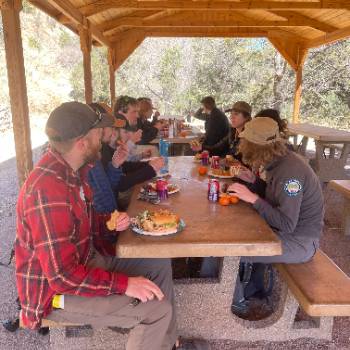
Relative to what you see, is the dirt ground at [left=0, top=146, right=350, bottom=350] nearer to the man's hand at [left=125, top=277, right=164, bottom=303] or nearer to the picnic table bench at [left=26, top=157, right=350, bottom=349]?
the picnic table bench at [left=26, top=157, right=350, bottom=349]

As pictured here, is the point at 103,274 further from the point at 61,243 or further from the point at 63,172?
the point at 63,172

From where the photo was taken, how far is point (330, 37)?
821 centimetres

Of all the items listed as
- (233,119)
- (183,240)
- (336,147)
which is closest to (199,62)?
(336,147)

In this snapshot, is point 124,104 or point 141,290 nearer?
point 141,290

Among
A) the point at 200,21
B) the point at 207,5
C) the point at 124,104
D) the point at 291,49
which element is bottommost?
the point at 124,104

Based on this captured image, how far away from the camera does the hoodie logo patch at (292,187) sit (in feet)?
6.42

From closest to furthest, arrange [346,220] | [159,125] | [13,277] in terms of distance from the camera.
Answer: [13,277], [346,220], [159,125]

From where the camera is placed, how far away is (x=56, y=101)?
18.4 meters

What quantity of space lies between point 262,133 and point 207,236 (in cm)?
76

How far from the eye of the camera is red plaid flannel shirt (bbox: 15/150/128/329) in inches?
55.1

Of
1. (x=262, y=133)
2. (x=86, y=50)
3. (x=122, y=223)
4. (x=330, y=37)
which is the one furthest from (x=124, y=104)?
(x=330, y=37)

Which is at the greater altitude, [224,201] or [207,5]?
[207,5]

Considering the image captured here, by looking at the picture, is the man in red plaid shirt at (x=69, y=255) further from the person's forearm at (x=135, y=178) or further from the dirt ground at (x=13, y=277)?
the person's forearm at (x=135, y=178)

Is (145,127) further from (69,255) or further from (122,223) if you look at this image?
(69,255)
